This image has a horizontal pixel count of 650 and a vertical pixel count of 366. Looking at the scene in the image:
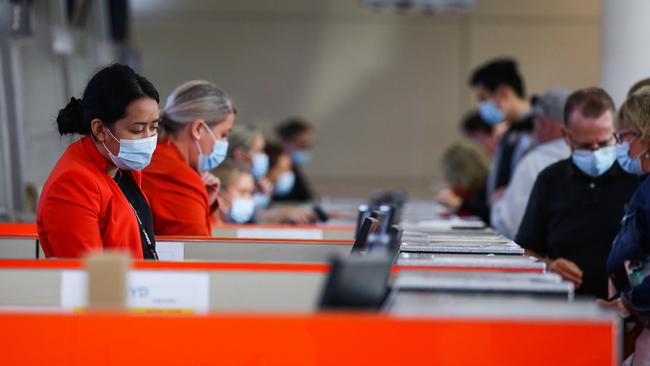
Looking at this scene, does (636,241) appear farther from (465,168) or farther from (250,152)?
Result: (465,168)

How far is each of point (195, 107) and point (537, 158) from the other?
1627 millimetres

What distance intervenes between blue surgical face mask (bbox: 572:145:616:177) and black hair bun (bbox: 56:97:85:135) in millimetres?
1855

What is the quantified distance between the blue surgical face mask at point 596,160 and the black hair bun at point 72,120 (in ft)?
6.09

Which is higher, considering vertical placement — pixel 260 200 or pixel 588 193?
pixel 588 193

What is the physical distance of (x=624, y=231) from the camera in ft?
11.7

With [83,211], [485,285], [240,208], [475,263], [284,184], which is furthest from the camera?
[284,184]

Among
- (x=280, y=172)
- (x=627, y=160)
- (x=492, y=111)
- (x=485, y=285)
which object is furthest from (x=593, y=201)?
(x=280, y=172)

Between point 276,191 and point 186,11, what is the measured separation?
3668mm

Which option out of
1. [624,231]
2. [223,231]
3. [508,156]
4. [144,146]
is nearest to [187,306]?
[144,146]

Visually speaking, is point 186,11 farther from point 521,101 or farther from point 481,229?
point 481,229

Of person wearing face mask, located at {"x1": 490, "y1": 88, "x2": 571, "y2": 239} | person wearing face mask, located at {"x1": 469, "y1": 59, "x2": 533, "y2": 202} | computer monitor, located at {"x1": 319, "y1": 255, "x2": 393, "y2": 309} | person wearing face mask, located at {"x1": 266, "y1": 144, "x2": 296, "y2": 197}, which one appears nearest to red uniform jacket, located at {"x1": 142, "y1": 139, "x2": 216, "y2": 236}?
person wearing face mask, located at {"x1": 490, "y1": 88, "x2": 571, "y2": 239}

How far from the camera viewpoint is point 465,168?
8.47 meters

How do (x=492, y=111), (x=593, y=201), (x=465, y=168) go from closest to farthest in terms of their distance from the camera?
(x=593, y=201), (x=492, y=111), (x=465, y=168)

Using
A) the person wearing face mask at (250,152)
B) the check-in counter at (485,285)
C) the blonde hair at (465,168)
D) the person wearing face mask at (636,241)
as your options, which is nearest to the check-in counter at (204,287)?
the check-in counter at (485,285)
